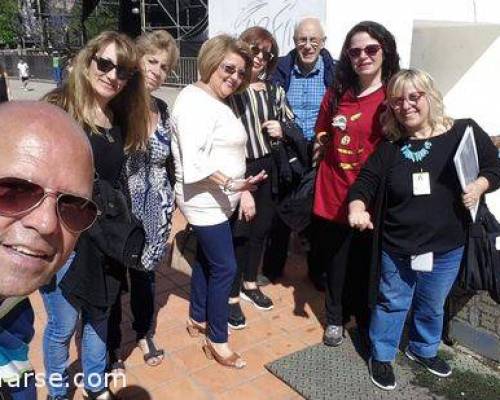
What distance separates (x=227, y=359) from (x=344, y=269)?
0.92 m

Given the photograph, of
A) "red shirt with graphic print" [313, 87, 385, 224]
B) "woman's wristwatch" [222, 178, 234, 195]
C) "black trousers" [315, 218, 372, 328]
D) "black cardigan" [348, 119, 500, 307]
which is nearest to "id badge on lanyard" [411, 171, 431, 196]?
"black cardigan" [348, 119, 500, 307]

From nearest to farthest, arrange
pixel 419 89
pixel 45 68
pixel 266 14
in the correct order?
1. pixel 419 89
2. pixel 266 14
3. pixel 45 68

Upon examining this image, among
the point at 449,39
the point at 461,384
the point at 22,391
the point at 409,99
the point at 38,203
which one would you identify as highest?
the point at 449,39

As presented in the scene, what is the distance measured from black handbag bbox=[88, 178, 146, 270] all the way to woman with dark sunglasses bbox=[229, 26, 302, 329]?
843 millimetres

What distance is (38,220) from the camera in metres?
1.11

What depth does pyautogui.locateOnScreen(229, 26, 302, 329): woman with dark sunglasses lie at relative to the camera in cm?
329

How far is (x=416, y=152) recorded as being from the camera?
2590 mm

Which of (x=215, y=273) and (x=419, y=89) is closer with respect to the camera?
(x=419, y=89)

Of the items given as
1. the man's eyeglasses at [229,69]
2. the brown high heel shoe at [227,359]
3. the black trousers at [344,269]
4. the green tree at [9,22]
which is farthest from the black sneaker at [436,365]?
the green tree at [9,22]

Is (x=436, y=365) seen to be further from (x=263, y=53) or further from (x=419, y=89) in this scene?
(x=263, y=53)

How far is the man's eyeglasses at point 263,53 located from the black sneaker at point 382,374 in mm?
2038

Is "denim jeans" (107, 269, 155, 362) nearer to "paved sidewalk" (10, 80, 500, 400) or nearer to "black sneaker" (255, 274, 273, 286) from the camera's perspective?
"paved sidewalk" (10, 80, 500, 400)

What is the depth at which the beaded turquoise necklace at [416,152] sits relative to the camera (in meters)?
2.57

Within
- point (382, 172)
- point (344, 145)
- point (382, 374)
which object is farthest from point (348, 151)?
point (382, 374)
